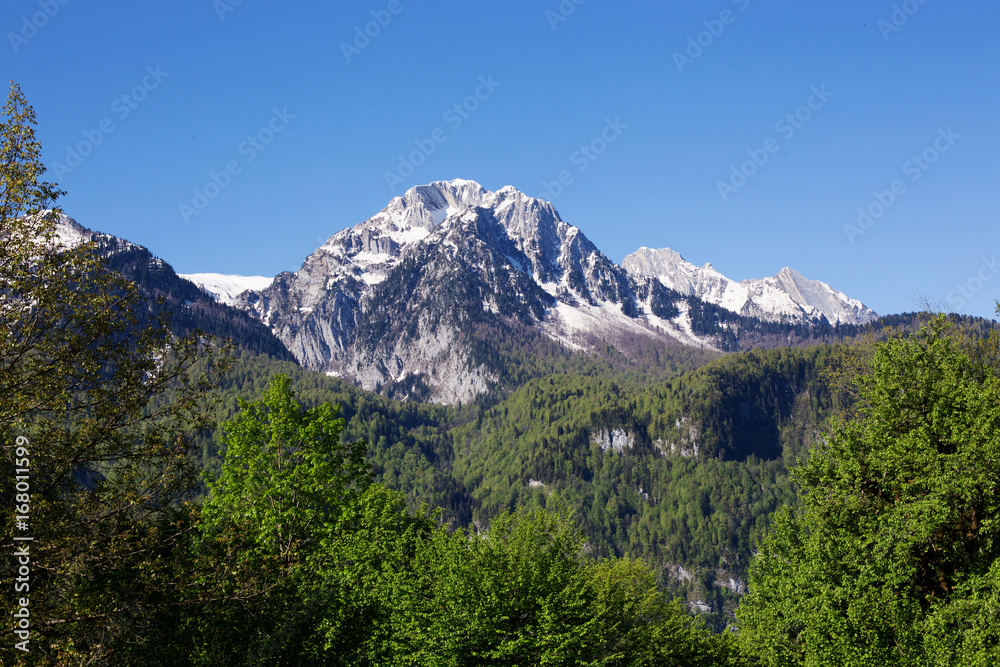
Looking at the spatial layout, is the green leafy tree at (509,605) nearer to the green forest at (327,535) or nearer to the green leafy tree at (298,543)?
the green forest at (327,535)

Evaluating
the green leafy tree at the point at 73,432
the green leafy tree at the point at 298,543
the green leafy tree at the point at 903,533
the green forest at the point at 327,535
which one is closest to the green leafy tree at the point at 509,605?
the green forest at the point at 327,535

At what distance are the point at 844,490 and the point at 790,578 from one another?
5.16m

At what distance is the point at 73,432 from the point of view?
17.4 meters

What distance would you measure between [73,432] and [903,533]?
31.5m

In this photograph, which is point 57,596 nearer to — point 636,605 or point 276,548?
point 276,548

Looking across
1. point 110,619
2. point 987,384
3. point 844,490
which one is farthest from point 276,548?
point 987,384

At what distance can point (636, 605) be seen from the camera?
3891cm

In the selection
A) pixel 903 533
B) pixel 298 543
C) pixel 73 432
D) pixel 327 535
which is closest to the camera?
pixel 73 432

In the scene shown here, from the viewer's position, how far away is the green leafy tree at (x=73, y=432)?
16297mm

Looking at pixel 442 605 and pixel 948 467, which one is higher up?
pixel 948 467

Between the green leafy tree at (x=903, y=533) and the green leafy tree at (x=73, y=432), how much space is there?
27.0 m

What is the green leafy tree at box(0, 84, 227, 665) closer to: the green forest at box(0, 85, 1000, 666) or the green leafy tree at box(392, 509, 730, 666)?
the green forest at box(0, 85, 1000, 666)

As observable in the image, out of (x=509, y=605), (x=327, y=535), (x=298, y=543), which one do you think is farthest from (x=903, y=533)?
(x=327, y=535)

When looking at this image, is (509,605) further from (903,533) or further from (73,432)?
(73,432)
